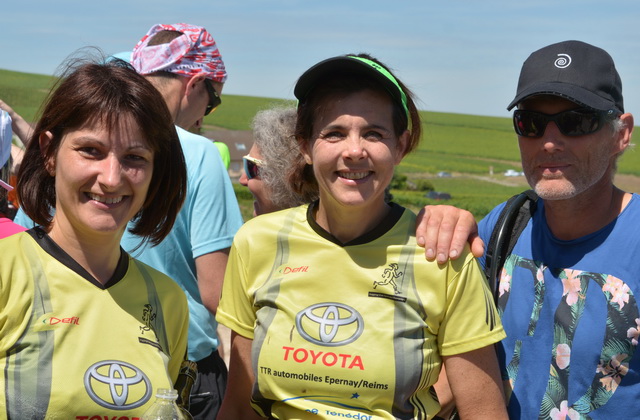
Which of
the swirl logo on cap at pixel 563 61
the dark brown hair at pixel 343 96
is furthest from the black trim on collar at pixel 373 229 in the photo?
the swirl logo on cap at pixel 563 61

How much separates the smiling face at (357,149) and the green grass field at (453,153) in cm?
2008

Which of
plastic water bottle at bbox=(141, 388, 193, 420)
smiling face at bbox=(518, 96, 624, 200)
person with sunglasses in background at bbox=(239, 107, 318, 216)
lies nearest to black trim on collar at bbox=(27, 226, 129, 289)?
plastic water bottle at bbox=(141, 388, 193, 420)

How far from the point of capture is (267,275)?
110 inches

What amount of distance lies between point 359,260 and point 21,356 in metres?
1.16

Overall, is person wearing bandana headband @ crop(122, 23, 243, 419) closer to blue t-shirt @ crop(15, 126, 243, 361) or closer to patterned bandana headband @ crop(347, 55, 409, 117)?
blue t-shirt @ crop(15, 126, 243, 361)

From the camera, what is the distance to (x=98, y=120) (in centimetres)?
259

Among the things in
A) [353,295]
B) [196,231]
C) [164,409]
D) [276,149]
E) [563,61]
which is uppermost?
[563,61]

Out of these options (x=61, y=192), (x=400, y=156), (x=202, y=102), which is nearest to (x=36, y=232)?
(x=61, y=192)

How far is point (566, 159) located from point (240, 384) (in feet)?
5.16

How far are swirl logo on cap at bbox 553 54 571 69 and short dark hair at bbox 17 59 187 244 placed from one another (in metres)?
1.56

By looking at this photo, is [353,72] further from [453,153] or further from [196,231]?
[453,153]

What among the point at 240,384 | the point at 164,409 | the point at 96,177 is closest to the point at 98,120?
the point at 96,177

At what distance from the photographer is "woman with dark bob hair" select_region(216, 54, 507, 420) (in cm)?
258

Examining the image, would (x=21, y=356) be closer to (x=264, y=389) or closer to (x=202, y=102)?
(x=264, y=389)
